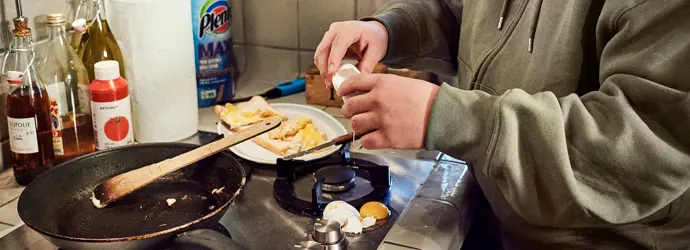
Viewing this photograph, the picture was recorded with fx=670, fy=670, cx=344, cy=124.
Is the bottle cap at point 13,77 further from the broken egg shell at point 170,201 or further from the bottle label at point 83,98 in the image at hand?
the broken egg shell at point 170,201

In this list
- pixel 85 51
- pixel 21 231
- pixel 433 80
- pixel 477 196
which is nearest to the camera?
pixel 21 231

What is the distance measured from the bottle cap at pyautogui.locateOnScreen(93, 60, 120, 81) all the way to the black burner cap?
0.35m

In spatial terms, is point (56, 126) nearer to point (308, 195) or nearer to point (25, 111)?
point (25, 111)

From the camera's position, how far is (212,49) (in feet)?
4.37

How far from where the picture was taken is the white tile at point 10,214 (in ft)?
2.85

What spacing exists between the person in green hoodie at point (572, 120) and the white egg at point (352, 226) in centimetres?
11

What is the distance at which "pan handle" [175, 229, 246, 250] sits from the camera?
715 millimetres

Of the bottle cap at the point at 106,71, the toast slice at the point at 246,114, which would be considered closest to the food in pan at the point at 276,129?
the toast slice at the point at 246,114

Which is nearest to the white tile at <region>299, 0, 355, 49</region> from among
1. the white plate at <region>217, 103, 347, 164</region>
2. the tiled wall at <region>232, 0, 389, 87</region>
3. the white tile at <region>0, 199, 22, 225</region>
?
the tiled wall at <region>232, 0, 389, 87</region>

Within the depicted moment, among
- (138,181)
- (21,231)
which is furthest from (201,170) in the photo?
(21,231)

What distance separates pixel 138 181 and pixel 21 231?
153 millimetres

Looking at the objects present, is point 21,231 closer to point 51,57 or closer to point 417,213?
point 51,57

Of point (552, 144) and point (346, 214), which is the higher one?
point (552, 144)

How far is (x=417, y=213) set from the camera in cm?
87
